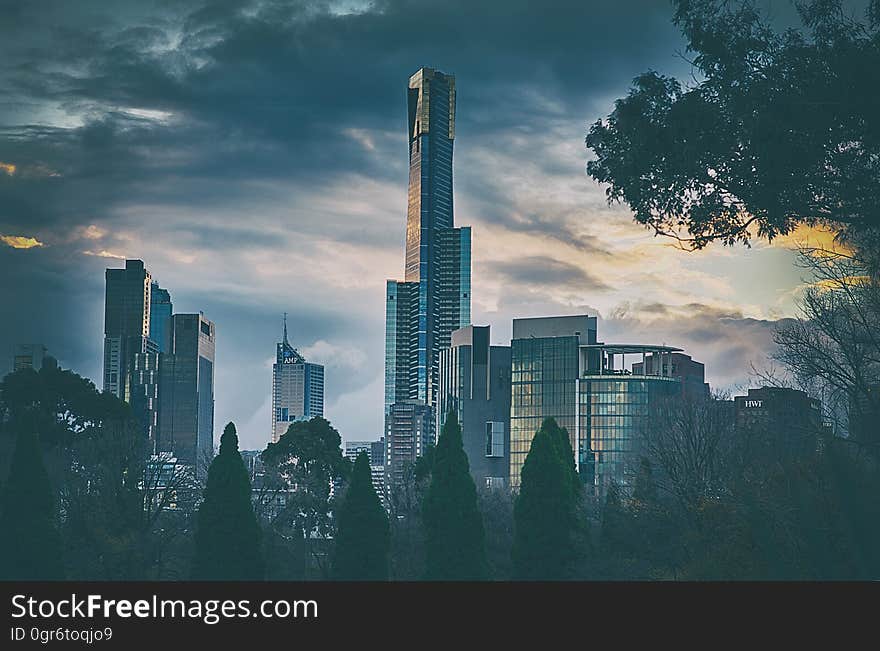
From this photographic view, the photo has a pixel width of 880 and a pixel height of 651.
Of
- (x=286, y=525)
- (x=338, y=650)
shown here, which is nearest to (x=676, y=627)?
(x=338, y=650)

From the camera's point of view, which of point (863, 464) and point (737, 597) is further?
point (863, 464)

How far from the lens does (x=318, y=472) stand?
197 feet

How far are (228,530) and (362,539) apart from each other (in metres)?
4.43

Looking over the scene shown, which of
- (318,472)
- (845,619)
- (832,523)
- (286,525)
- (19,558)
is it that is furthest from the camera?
(318,472)

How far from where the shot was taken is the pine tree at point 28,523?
1428 inches

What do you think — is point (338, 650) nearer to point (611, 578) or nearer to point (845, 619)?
point (845, 619)

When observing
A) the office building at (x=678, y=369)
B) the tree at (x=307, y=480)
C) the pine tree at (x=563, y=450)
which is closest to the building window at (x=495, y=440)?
the office building at (x=678, y=369)

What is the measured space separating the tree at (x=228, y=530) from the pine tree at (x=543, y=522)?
857cm

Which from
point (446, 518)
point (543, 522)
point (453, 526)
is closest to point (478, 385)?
point (543, 522)

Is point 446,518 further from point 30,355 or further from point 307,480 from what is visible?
point 30,355

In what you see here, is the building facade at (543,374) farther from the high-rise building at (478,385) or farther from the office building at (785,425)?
the office building at (785,425)

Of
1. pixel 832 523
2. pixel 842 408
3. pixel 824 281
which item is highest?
pixel 824 281

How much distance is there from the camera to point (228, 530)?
38.7 m

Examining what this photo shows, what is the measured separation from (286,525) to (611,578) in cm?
1525
